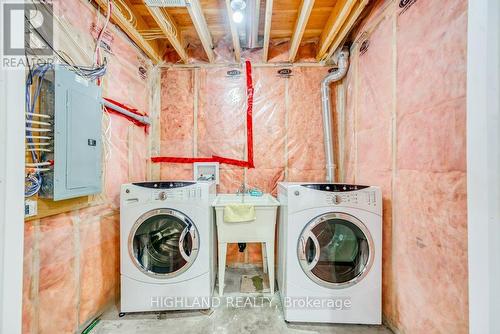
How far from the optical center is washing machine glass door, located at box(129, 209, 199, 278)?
1686 mm

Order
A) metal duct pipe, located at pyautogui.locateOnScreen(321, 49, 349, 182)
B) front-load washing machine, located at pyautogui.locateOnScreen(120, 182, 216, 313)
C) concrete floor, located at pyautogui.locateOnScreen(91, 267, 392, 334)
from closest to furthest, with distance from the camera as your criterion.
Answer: concrete floor, located at pyautogui.locateOnScreen(91, 267, 392, 334) → front-load washing machine, located at pyautogui.locateOnScreen(120, 182, 216, 313) → metal duct pipe, located at pyautogui.locateOnScreen(321, 49, 349, 182)

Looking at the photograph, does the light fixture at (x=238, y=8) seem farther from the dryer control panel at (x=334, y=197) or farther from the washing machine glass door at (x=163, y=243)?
the washing machine glass door at (x=163, y=243)

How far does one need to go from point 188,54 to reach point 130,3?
72cm

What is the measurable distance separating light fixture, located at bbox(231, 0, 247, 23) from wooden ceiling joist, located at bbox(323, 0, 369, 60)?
0.87m

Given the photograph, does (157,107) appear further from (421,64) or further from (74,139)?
(421,64)

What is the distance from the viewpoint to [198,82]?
2.51 meters

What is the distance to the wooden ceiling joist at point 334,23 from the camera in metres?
1.69

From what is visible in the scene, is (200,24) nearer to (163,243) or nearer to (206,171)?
(206,171)

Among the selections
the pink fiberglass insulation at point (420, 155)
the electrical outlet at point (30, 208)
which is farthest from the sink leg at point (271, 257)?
the electrical outlet at point (30, 208)

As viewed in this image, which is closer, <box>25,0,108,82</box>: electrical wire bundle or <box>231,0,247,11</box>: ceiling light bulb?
<box>25,0,108,82</box>: electrical wire bundle

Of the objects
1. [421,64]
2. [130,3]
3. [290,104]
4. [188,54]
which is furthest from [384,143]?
[130,3]

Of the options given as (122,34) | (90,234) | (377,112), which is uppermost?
(122,34)

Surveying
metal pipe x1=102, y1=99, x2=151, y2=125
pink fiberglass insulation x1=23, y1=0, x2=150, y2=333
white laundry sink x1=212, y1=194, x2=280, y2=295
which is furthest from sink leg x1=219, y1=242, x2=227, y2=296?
metal pipe x1=102, y1=99, x2=151, y2=125

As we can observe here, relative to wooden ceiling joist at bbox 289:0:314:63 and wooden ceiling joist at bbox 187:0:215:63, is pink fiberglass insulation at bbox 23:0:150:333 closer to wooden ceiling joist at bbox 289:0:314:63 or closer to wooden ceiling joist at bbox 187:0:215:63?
wooden ceiling joist at bbox 187:0:215:63
